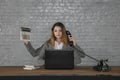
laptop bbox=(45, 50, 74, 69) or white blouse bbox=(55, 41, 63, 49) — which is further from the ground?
white blouse bbox=(55, 41, 63, 49)

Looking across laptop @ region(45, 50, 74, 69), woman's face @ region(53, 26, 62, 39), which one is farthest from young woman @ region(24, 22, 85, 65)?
laptop @ region(45, 50, 74, 69)

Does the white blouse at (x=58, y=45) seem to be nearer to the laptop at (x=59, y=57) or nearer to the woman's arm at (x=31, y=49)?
the woman's arm at (x=31, y=49)

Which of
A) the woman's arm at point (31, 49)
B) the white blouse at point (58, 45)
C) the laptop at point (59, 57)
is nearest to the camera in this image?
the laptop at point (59, 57)

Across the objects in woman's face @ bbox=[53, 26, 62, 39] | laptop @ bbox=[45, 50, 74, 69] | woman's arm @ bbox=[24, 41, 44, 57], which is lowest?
laptop @ bbox=[45, 50, 74, 69]

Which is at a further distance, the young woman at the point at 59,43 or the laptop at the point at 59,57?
the young woman at the point at 59,43

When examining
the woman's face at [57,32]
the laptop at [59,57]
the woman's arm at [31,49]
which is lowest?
the laptop at [59,57]

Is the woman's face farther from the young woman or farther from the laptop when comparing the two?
the laptop

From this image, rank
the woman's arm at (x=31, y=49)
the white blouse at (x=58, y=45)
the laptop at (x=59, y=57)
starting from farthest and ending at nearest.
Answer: the white blouse at (x=58, y=45), the woman's arm at (x=31, y=49), the laptop at (x=59, y=57)

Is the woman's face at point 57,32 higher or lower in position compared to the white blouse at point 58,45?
higher

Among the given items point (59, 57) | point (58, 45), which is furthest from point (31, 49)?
point (59, 57)

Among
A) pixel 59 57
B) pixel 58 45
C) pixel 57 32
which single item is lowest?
pixel 59 57

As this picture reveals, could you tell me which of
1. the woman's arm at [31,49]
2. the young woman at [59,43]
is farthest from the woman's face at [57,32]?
the woman's arm at [31,49]

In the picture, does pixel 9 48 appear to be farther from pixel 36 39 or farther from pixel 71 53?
pixel 71 53

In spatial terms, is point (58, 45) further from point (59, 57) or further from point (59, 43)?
point (59, 57)
